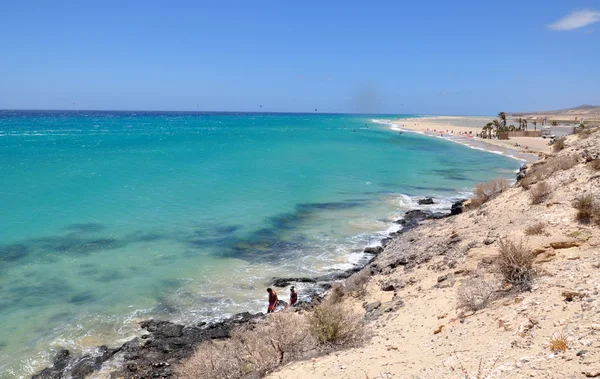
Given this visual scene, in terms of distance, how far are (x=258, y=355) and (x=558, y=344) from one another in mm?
4903

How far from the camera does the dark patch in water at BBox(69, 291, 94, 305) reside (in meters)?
14.1

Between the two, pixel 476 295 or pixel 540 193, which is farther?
pixel 540 193

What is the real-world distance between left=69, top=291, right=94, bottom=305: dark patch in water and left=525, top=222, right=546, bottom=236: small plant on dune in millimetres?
13065

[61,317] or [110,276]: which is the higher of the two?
[110,276]

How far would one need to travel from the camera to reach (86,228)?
861 inches

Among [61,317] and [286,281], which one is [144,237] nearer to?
[61,317]

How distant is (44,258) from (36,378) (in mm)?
8540

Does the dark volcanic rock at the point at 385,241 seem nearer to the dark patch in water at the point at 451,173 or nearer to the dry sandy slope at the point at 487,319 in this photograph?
the dry sandy slope at the point at 487,319

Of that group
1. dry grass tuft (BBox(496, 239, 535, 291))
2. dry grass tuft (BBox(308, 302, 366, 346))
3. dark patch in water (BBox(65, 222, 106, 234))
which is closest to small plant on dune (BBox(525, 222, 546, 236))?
dry grass tuft (BBox(496, 239, 535, 291))

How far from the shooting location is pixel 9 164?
4516cm

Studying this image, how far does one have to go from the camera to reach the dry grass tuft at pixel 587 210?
10938 mm

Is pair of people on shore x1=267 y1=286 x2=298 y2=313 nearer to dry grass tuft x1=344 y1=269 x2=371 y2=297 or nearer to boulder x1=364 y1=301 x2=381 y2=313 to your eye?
dry grass tuft x1=344 y1=269 x2=371 y2=297

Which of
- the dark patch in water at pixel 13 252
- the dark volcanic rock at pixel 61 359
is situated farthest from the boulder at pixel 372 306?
the dark patch in water at pixel 13 252

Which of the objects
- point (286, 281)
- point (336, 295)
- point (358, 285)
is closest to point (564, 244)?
point (358, 285)
